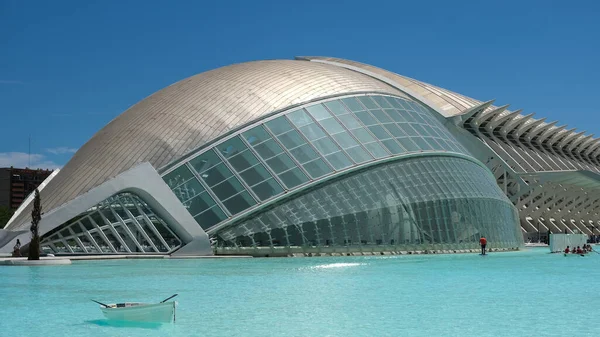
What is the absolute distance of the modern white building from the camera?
1312 inches

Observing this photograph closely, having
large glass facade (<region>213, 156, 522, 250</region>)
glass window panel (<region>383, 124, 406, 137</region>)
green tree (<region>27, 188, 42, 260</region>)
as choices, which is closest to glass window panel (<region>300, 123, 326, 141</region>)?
large glass facade (<region>213, 156, 522, 250</region>)

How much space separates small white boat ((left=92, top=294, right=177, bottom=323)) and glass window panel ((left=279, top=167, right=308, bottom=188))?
72.1 feet

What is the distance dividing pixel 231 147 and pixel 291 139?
2.85 meters

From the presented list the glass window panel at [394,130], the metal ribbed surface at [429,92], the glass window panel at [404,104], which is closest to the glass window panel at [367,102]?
the glass window panel at [394,130]

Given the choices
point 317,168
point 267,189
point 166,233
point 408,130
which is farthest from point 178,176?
point 408,130

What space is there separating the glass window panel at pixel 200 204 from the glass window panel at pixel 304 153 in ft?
14.7

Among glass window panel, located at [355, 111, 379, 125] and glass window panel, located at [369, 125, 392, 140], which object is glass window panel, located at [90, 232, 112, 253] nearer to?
glass window panel, located at [369, 125, 392, 140]

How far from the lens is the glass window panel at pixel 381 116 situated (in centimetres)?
4078

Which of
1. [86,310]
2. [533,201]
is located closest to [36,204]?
[86,310]

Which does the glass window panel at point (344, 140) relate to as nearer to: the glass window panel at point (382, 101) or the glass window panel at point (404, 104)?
the glass window panel at point (382, 101)

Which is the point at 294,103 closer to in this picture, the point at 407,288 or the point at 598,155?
the point at 407,288

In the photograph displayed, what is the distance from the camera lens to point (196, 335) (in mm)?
11664

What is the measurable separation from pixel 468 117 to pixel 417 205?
30.3 m

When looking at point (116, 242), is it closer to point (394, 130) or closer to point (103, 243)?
point (103, 243)
